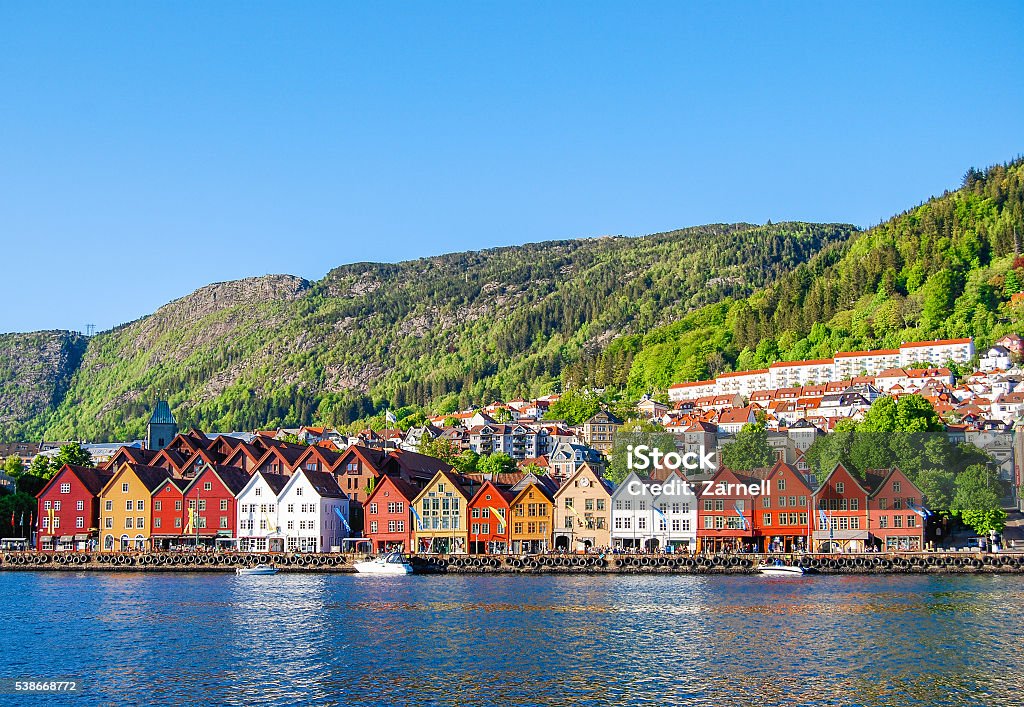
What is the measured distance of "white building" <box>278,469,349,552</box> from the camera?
4611 inches

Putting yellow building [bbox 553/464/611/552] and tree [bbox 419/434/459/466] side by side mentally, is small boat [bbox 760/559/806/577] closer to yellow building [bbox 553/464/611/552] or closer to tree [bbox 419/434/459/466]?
yellow building [bbox 553/464/611/552]

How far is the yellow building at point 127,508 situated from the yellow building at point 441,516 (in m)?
25.7

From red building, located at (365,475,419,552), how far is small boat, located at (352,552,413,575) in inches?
379

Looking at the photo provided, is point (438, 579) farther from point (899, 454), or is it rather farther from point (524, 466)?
point (524, 466)

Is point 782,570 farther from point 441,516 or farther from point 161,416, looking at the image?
point 161,416

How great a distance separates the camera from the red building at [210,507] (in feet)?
392

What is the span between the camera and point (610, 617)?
68.4 metres

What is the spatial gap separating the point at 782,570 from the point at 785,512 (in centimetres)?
1588

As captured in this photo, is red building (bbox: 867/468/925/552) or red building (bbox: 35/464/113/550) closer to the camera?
red building (bbox: 867/468/925/552)

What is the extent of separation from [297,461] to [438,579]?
37.1 metres

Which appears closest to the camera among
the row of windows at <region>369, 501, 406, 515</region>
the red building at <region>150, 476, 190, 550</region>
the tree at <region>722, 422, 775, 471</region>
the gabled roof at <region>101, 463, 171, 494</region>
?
the row of windows at <region>369, 501, 406, 515</region>

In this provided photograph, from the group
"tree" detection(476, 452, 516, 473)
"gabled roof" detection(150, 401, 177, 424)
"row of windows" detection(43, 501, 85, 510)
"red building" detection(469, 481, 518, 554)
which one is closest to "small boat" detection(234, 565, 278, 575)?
"red building" detection(469, 481, 518, 554)

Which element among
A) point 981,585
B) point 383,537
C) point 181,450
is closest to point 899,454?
point 981,585

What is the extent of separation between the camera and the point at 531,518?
11544 cm
